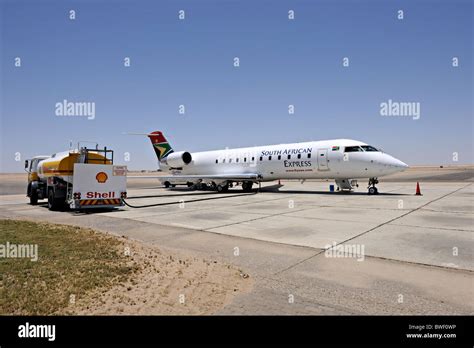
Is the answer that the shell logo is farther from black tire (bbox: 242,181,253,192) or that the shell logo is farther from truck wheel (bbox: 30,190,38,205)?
black tire (bbox: 242,181,253,192)

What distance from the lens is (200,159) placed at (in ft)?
96.1

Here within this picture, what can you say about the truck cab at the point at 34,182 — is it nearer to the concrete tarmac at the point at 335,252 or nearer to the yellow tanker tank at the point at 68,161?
the yellow tanker tank at the point at 68,161

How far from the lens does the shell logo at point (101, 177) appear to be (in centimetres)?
1450

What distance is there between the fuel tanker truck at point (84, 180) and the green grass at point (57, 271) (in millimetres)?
5980

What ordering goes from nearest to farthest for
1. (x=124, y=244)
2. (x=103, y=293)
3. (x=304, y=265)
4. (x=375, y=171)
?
(x=103, y=293), (x=304, y=265), (x=124, y=244), (x=375, y=171)

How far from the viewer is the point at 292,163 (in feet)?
72.7

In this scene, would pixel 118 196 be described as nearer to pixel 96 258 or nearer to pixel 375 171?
pixel 96 258

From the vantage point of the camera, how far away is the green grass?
407 centimetres

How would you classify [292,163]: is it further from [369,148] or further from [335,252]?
[335,252]

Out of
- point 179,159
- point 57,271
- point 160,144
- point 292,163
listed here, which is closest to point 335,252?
point 57,271

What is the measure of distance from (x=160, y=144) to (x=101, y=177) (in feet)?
59.4
